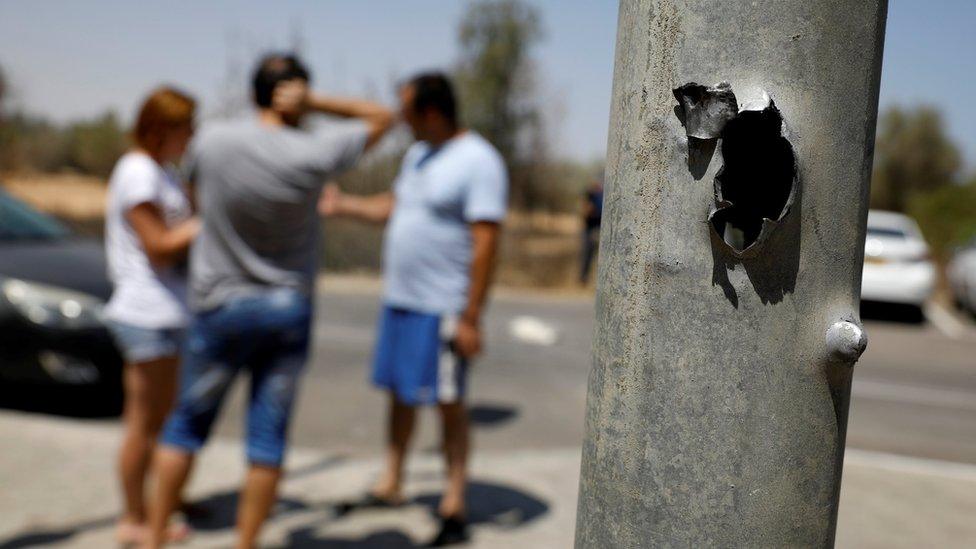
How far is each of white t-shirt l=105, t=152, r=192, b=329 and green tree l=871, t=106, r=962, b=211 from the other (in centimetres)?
3724

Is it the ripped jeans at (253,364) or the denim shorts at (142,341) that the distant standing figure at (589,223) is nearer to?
the denim shorts at (142,341)

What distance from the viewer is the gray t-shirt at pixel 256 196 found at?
10.9 ft

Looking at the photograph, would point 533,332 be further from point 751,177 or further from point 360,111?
point 751,177

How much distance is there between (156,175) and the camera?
3.74 m

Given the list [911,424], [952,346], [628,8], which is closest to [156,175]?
[628,8]

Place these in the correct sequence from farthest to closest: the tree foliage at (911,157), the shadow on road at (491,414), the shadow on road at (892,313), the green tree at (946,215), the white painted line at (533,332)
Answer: the tree foliage at (911,157) < the green tree at (946,215) < the shadow on road at (892,313) < the white painted line at (533,332) < the shadow on road at (491,414)

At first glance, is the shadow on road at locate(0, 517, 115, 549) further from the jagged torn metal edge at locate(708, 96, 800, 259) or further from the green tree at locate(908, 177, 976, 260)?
the green tree at locate(908, 177, 976, 260)

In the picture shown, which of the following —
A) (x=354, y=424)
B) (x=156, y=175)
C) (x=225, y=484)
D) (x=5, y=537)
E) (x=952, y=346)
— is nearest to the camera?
(x=156, y=175)

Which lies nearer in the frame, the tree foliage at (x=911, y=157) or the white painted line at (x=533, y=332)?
the white painted line at (x=533, y=332)

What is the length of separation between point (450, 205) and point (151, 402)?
1478 millimetres

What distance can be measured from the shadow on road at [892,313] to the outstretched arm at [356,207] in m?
12.0

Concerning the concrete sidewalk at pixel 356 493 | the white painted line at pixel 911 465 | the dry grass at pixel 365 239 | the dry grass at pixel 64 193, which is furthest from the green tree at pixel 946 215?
the dry grass at pixel 64 193

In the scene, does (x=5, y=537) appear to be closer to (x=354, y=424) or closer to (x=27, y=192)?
(x=354, y=424)

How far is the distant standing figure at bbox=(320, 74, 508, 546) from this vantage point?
4.01 meters
